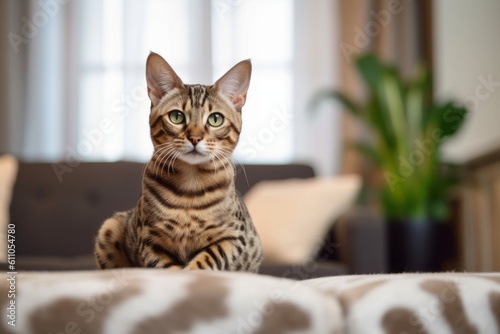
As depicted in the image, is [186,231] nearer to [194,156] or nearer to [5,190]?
[194,156]

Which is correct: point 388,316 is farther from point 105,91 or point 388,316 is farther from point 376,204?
point 376,204

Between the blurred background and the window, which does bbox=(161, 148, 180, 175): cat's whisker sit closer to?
the window

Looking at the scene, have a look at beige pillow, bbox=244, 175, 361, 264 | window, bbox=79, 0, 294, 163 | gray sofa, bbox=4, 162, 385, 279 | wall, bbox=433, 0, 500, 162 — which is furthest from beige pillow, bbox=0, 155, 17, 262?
wall, bbox=433, 0, 500, 162

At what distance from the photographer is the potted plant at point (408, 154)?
2383 millimetres

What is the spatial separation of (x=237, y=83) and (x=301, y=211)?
1.01 metres

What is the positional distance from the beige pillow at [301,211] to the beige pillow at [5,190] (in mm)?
422

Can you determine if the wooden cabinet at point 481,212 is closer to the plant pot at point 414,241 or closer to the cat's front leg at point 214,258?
the plant pot at point 414,241

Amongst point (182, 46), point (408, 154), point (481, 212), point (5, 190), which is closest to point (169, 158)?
point (5, 190)

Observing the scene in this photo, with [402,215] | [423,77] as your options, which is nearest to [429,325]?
[402,215]

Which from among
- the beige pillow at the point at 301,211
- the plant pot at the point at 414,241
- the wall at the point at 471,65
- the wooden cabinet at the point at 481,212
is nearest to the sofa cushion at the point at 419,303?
the beige pillow at the point at 301,211

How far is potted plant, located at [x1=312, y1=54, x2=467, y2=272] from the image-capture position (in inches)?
93.8

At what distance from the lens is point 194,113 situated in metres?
0.34

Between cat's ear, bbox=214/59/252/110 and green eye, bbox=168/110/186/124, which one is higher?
cat's ear, bbox=214/59/252/110

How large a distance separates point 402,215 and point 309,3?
1.08 m
